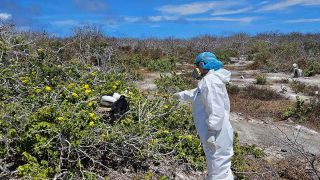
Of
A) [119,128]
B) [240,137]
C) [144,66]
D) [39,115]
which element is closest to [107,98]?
[119,128]

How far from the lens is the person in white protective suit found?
362cm

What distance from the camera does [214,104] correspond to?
360 centimetres

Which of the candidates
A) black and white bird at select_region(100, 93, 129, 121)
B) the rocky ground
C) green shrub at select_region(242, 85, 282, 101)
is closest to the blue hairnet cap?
the rocky ground

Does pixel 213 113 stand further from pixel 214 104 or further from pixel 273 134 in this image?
pixel 273 134

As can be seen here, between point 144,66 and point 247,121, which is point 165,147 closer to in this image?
point 247,121

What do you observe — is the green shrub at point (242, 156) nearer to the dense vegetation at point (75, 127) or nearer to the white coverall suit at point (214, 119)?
the dense vegetation at point (75, 127)

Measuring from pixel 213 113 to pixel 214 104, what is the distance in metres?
0.07

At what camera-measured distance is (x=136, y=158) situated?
479 centimetres

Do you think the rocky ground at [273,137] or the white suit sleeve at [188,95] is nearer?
the white suit sleeve at [188,95]

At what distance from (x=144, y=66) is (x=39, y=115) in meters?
11.7

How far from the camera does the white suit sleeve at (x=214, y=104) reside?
360 cm

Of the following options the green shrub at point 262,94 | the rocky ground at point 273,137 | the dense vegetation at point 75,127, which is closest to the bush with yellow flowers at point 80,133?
the dense vegetation at point 75,127

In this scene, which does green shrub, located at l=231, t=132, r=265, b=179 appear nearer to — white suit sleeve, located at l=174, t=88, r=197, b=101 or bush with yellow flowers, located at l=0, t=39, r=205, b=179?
bush with yellow flowers, located at l=0, t=39, r=205, b=179

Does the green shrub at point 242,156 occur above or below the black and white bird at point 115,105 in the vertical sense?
below
